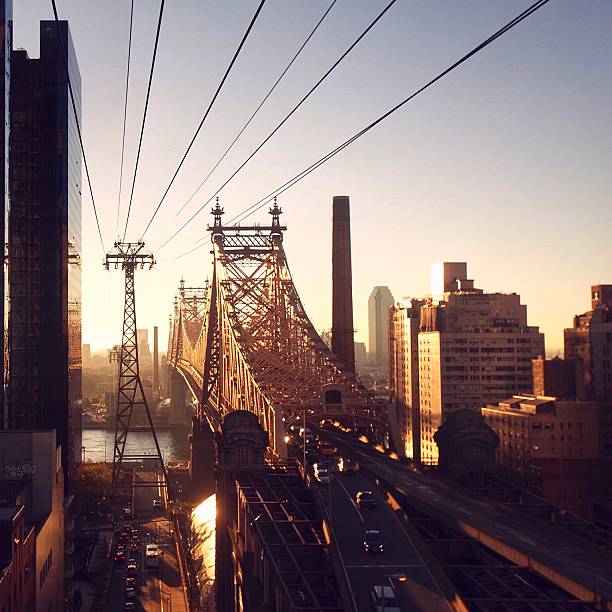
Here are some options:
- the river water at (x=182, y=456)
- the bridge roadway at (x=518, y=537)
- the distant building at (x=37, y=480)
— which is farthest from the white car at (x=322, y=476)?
the distant building at (x=37, y=480)

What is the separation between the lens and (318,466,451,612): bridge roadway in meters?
22.9

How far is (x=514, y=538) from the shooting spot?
90.5ft

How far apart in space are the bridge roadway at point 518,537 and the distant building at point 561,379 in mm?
42769

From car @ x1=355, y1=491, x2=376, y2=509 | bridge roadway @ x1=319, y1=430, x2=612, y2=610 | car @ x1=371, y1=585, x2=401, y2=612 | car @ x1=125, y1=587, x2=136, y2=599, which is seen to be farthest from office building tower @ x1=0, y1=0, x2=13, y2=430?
car @ x1=371, y1=585, x2=401, y2=612

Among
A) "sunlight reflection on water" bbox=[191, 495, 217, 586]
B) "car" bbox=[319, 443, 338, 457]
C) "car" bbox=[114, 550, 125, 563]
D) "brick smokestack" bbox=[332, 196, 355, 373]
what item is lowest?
"car" bbox=[114, 550, 125, 563]

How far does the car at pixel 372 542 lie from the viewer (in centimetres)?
2645

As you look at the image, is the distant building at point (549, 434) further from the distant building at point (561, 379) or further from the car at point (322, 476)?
the car at point (322, 476)

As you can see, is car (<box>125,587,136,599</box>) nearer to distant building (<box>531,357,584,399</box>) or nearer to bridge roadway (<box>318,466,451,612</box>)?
bridge roadway (<box>318,466,451,612</box>)

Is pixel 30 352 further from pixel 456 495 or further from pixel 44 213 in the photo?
pixel 456 495

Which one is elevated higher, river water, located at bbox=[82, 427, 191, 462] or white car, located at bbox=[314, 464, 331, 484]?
white car, located at bbox=[314, 464, 331, 484]

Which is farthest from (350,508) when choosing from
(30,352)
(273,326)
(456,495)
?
(273,326)

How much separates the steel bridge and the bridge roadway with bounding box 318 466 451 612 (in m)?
15.0

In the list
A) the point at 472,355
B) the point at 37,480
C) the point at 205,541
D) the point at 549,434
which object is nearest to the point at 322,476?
the point at 37,480

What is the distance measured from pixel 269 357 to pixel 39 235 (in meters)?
16.7
